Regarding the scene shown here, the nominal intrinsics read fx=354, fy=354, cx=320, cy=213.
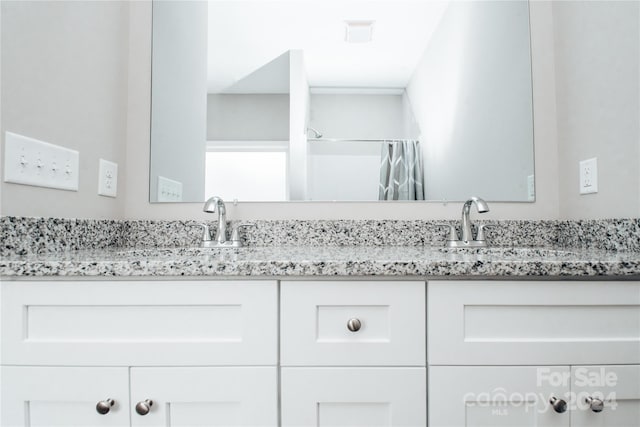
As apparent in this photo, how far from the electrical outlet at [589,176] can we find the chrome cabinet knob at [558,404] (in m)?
0.68

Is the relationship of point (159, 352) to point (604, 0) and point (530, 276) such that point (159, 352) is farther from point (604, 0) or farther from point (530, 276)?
point (604, 0)

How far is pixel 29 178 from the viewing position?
835mm

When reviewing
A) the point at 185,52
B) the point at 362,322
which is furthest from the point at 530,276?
the point at 185,52

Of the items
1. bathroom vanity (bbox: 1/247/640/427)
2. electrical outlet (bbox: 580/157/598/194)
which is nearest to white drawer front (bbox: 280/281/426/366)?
bathroom vanity (bbox: 1/247/640/427)

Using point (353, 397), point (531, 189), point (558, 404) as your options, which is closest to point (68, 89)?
point (353, 397)

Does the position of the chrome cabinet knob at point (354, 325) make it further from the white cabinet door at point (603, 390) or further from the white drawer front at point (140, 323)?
the white cabinet door at point (603, 390)

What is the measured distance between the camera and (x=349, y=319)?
2.26 feet

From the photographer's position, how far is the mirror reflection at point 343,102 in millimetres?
1260

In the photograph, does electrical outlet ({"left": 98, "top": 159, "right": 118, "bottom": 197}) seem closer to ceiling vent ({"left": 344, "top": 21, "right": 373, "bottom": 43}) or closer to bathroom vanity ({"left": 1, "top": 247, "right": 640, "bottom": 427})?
bathroom vanity ({"left": 1, "top": 247, "right": 640, "bottom": 427})

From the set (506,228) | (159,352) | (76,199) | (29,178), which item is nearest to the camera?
(159,352)

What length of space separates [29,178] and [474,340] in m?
1.05

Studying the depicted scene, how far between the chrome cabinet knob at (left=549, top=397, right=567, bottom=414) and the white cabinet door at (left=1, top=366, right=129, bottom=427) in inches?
31.7

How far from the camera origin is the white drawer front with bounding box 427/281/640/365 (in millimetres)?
682

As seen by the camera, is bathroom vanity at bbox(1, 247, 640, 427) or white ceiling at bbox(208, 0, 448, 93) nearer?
bathroom vanity at bbox(1, 247, 640, 427)
